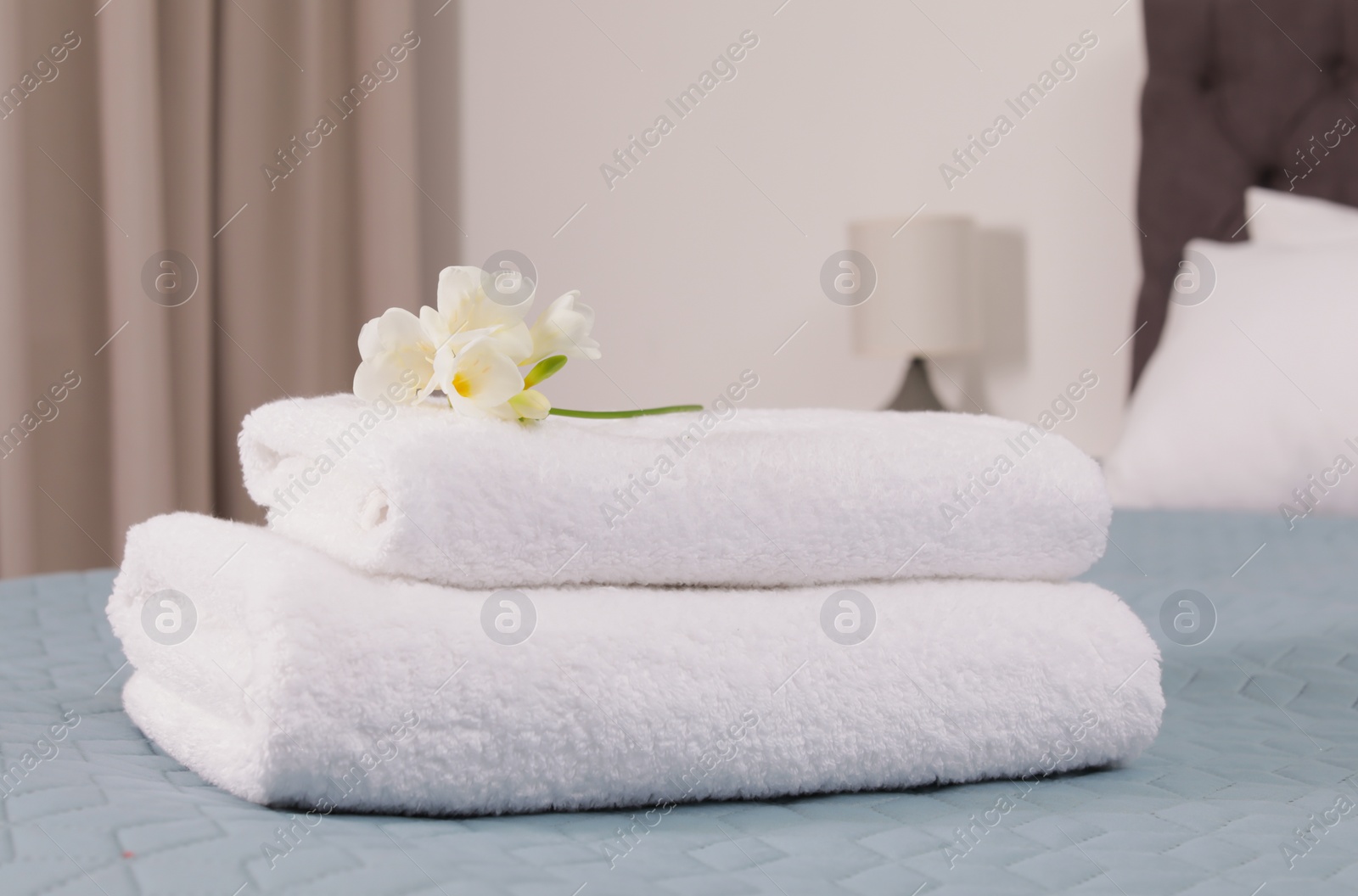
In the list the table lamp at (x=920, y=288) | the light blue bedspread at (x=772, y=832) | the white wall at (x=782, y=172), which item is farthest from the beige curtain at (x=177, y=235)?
the light blue bedspread at (x=772, y=832)

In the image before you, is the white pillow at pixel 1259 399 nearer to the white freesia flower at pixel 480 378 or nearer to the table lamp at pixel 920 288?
the table lamp at pixel 920 288

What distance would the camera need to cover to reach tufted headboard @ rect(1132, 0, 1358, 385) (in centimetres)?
195

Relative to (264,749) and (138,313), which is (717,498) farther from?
(138,313)

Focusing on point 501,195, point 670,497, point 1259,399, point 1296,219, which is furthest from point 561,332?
point 501,195

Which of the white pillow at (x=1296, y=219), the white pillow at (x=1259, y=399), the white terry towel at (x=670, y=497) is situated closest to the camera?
the white terry towel at (x=670, y=497)

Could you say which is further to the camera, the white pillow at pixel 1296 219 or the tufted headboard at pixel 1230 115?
the tufted headboard at pixel 1230 115

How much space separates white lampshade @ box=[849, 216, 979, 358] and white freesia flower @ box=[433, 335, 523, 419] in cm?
163

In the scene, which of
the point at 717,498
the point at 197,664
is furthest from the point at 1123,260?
the point at 197,664

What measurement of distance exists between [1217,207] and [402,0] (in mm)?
1905

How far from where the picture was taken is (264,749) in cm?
54

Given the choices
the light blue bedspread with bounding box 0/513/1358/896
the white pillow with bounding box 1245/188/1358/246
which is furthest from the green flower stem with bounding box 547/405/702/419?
the white pillow with bounding box 1245/188/1358/246

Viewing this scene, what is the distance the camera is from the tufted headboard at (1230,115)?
6.41 feet

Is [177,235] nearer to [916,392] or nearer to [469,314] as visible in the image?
[916,392]

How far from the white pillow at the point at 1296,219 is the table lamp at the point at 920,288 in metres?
0.49
